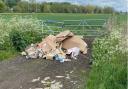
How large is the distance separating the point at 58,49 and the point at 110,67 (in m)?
3.79

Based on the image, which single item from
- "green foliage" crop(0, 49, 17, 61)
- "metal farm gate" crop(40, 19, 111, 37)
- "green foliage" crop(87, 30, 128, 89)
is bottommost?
"green foliage" crop(0, 49, 17, 61)

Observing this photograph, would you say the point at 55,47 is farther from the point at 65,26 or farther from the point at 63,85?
the point at 65,26

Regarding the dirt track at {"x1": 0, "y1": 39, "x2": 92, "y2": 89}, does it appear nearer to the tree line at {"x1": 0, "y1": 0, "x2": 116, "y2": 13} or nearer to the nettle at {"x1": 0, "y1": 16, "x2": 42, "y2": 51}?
the nettle at {"x1": 0, "y1": 16, "x2": 42, "y2": 51}

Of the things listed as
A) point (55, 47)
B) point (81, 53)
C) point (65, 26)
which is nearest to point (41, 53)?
point (55, 47)

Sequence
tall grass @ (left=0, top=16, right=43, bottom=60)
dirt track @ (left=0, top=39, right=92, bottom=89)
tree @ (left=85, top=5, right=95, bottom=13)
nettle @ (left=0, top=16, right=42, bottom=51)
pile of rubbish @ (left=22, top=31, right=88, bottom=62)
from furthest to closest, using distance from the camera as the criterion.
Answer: tree @ (left=85, top=5, right=95, bottom=13) → nettle @ (left=0, top=16, right=42, bottom=51) → tall grass @ (left=0, top=16, right=43, bottom=60) → pile of rubbish @ (left=22, top=31, right=88, bottom=62) → dirt track @ (left=0, top=39, right=92, bottom=89)

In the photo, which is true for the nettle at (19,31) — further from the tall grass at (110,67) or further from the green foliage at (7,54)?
the tall grass at (110,67)

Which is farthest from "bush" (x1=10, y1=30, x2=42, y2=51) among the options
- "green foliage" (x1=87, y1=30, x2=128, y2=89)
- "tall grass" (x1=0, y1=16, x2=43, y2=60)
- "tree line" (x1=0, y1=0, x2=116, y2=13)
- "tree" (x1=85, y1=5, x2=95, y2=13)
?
"tree line" (x1=0, y1=0, x2=116, y2=13)

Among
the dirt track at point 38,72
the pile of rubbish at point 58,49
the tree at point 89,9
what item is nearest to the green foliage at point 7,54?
the pile of rubbish at point 58,49

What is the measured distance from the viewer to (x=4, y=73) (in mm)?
10516

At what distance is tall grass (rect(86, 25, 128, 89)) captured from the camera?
26.5 ft

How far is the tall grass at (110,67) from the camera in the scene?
807cm

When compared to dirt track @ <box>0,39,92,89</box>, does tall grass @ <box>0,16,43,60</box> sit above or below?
above

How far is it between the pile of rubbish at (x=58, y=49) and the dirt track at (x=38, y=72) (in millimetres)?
247

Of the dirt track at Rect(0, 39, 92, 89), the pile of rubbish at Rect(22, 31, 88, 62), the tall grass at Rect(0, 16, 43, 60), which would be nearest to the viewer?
the dirt track at Rect(0, 39, 92, 89)
